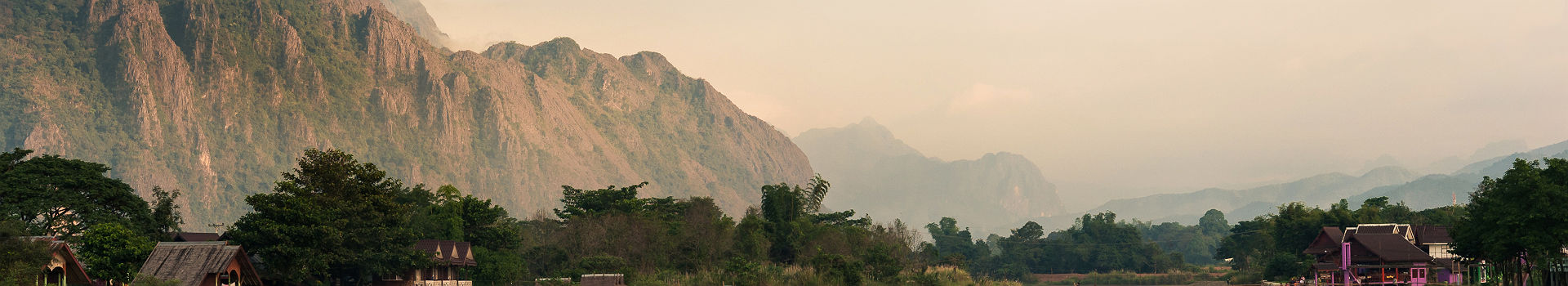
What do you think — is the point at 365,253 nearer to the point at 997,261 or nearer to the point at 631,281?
the point at 631,281

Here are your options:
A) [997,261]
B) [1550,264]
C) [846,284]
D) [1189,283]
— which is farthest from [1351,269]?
[997,261]

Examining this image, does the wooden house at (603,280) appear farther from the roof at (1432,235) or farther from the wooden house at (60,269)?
the roof at (1432,235)

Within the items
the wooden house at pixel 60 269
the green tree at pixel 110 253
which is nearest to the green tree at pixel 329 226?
the green tree at pixel 110 253

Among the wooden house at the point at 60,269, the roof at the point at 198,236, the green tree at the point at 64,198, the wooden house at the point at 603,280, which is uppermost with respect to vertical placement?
the green tree at the point at 64,198

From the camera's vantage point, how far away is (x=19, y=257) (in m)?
36.7

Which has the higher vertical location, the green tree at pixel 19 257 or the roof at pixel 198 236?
the roof at pixel 198 236

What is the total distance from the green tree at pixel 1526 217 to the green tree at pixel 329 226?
5079cm

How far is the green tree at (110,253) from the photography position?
43.6m

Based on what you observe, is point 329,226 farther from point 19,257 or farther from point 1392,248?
point 1392,248

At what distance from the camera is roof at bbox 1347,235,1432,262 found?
65312mm

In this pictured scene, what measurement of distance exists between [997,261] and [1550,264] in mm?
101764

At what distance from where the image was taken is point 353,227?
52.6 metres

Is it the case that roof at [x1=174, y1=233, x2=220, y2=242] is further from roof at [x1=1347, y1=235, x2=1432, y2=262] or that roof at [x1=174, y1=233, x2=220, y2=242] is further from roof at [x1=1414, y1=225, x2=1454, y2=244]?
roof at [x1=1414, y1=225, x2=1454, y2=244]

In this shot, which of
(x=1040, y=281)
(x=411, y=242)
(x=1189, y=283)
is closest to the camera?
(x=411, y=242)
